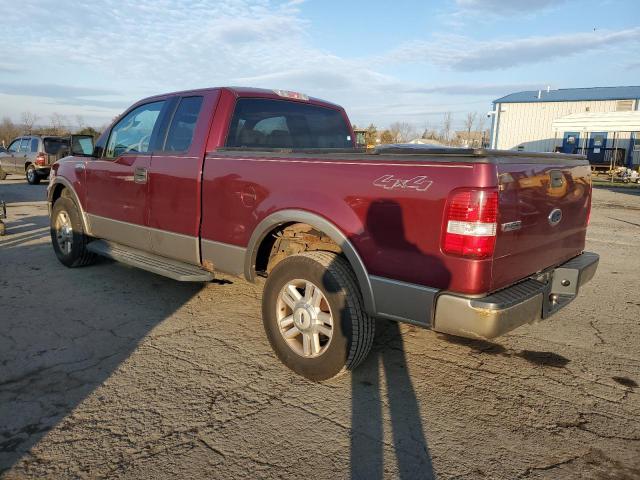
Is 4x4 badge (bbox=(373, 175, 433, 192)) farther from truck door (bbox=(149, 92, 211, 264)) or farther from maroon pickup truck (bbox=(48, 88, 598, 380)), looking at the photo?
truck door (bbox=(149, 92, 211, 264))

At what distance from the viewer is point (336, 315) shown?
125 inches

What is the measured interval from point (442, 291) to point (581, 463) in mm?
1113

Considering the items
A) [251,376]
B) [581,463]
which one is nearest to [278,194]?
[251,376]

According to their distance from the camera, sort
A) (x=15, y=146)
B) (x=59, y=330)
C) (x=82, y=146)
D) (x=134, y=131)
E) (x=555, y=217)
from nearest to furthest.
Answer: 1. (x=555, y=217)
2. (x=59, y=330)
3. (x=134, y=131)
4. (x=82, y=146)
5. (x=15, y=146)

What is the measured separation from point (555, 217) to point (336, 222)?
1484 mm

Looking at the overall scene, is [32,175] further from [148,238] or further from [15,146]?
[148,238]

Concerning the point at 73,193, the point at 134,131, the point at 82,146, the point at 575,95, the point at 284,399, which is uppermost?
the point at 575,95

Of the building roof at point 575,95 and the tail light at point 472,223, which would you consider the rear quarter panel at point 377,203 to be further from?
the building roof at point 575,95

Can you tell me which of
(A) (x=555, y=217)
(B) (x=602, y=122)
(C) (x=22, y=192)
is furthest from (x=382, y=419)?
(B) (x=602, y=122)

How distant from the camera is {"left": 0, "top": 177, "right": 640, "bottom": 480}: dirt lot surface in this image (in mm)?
2504

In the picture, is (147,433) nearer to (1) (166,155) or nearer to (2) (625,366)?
(1) (166,155)

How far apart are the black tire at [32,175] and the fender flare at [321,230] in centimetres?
1690

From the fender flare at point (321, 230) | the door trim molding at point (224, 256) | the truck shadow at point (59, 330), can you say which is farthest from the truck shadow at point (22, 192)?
the fender flare at point (321, 230)

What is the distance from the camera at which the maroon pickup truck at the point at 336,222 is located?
2.69 meters
